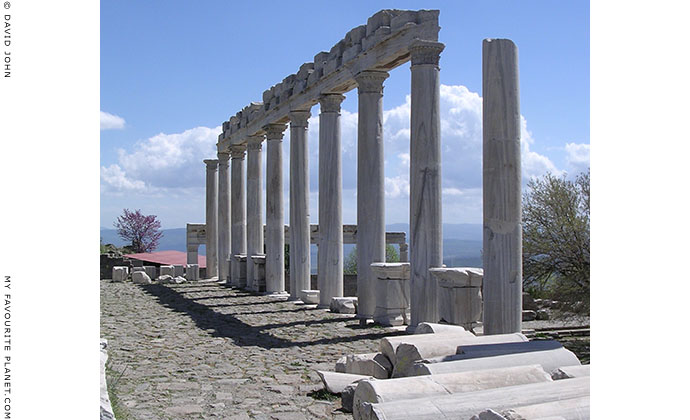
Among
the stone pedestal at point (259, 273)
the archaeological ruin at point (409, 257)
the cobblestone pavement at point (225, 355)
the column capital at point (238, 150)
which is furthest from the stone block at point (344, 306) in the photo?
the column capital at point (238, 150)

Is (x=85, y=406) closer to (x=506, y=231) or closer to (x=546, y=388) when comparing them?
(x=546, y=388)

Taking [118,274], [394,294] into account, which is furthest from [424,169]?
[118,274]

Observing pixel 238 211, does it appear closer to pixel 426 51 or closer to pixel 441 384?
pixel 426 51

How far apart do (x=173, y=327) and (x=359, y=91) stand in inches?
263

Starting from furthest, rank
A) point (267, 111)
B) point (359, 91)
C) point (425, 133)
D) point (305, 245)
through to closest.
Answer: point (267, 111), point (305, 245), point (359, 91), point (425, 133)

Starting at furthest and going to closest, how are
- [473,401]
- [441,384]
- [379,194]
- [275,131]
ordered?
[275,131], [379,194], [441,384], [473,401]

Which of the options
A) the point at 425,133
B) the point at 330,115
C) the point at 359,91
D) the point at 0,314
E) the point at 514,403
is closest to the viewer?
the point at 0,314

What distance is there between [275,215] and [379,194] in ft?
25.1

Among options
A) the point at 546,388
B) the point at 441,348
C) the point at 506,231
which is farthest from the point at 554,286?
the point at 546,388

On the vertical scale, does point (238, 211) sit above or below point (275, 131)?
below

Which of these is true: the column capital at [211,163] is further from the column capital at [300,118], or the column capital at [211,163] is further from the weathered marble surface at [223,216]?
the column capital at [300,118]

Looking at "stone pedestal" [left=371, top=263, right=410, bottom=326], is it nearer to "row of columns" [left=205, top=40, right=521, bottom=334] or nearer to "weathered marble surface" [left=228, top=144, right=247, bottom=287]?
"row of columns" [left=205, top=40, right=521, bottom=334]

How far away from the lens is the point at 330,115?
19094 millimetres

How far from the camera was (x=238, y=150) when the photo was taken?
29266 millimetres
